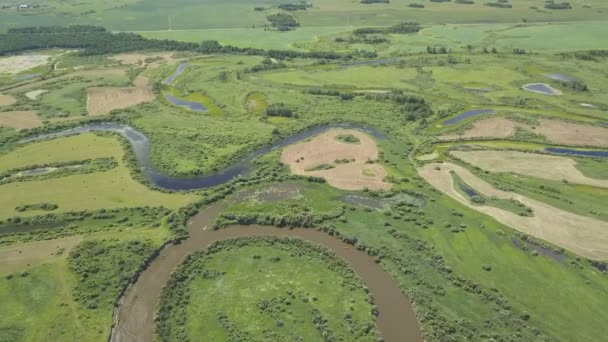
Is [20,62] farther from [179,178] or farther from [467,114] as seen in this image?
[467,114]

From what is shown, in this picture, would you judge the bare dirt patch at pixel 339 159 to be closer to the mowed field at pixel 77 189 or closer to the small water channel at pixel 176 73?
the mowed field at pixel 77 189

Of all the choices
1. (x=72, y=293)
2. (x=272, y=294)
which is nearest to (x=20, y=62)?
(x=72, y=293)

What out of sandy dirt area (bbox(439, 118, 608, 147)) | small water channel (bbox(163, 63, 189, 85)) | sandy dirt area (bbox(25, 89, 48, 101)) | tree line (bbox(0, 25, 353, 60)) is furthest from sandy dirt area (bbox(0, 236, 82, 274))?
tree line (bbox(0, 25, 353, 60))

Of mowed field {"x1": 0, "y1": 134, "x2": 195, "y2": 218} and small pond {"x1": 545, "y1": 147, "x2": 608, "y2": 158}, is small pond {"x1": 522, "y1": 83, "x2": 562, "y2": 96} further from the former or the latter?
mowed field {"x1": 0, "y1": 134, "x2": 195, "y2": 218}

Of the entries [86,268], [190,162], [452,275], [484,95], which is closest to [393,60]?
[484,95]

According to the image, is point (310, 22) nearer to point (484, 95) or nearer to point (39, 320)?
point (484, 95)

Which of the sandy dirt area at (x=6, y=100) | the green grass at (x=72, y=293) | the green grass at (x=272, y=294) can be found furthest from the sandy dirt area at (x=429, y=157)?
the sandy dirt area at (x=6, y=100)
